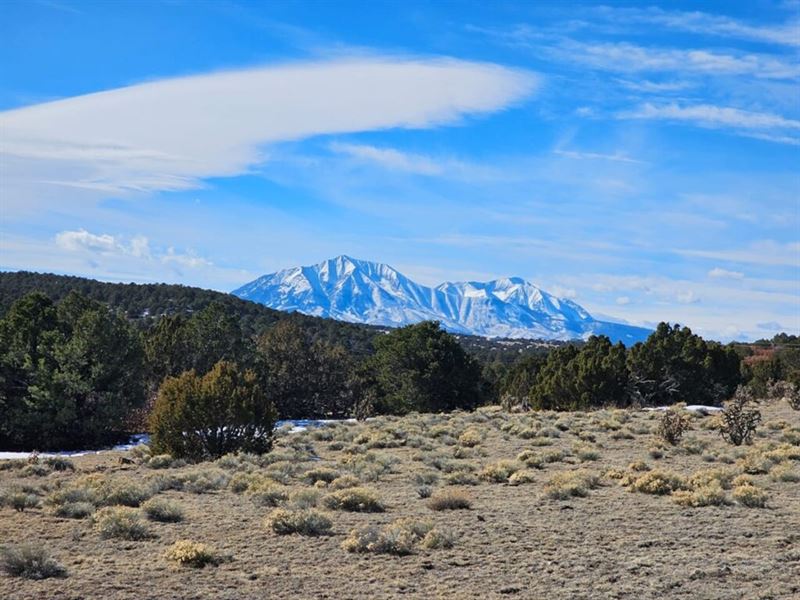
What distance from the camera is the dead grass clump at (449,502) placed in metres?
11.6

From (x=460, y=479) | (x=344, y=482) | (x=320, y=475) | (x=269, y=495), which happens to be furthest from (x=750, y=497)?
(x=320, y=475)

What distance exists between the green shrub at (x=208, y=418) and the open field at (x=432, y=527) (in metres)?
1.37

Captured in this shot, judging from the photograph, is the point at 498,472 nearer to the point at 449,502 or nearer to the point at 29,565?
the point at 449,502

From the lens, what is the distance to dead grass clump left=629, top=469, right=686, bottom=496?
12734 mm

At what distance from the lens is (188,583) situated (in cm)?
768

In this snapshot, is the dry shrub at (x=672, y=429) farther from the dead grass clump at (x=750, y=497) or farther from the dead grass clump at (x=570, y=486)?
the dead grass clump at (x=750, y=497)

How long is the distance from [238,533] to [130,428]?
2833 centimetres

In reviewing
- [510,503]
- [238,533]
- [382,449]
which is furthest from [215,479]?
[382,449]

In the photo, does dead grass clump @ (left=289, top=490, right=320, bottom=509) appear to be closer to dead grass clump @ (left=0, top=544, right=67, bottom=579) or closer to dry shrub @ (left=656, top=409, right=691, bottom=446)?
dead grass clump @ (left=0, top=544, right=67, bottom=579)

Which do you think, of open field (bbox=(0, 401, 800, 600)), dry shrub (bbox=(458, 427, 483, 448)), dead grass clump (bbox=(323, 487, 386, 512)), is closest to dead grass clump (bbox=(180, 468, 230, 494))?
open field (bbox=(0, 401, 800, 600))

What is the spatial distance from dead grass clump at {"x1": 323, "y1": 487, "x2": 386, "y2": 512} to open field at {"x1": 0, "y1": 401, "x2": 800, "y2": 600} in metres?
0.02

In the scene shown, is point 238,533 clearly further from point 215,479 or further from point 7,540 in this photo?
point 215,479

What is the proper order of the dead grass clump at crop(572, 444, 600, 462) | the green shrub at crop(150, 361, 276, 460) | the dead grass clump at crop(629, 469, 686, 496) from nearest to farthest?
the dead grass clump at crop(629, 469, 686, 496) < the dead grass clump at crop(572, 444, 600, 462) < the green shrub at crop(150, 361, 276, 460)

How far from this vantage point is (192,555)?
8305mm
